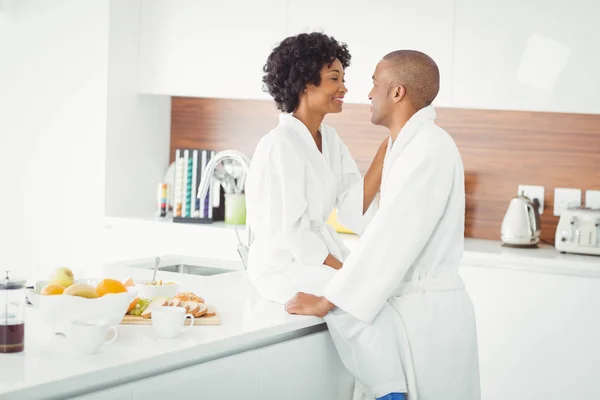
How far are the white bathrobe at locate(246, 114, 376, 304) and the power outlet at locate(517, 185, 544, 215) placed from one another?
1749mm

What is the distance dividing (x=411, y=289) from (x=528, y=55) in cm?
175

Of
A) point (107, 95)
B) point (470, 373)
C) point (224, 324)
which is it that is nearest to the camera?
point (224, 324)

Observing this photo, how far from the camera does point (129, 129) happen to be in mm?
4453

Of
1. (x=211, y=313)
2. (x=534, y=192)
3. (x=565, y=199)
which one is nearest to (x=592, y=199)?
(x=565, y=199)

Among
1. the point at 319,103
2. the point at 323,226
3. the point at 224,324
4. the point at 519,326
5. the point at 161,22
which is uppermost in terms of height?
the point at 161,22

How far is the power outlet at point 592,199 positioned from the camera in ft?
12.7

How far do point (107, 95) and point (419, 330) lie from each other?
2553 mm

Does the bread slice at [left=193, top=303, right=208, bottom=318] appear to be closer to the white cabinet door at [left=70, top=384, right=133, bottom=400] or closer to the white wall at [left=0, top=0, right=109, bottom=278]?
the white cabinet door at [left=70, top=384, right=133, bottom=400]

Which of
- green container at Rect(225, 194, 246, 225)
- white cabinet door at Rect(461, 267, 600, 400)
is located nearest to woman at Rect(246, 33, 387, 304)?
white cabinet door at Rect(461, 267, 600, 400)

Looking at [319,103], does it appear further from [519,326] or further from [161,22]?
[161,22]

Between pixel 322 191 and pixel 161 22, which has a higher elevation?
pixel 161 22

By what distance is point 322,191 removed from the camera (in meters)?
2.46

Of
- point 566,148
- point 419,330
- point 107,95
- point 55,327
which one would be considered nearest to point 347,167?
point 419,330

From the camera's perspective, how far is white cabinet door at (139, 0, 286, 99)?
412 centimetres
